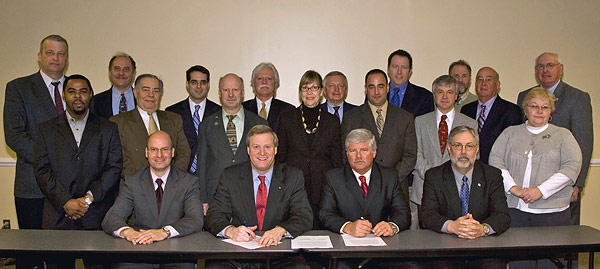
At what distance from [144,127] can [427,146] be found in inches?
95.6

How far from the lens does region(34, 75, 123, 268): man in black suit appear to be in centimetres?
389

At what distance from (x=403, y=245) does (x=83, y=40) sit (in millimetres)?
4862

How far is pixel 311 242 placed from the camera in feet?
10.3

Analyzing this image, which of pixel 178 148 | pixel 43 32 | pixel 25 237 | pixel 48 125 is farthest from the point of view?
pixel 43 32

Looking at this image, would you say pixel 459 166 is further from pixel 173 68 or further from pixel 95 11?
pixel 95 11

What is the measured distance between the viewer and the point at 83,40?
6.17 metres

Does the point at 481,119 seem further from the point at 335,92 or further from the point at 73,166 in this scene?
the point at 73,166

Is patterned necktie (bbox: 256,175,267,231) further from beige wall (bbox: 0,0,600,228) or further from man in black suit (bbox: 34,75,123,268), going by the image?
beige wall (bbox: 0,0,600,228)

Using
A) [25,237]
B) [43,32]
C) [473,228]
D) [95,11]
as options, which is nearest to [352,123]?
[473,228]

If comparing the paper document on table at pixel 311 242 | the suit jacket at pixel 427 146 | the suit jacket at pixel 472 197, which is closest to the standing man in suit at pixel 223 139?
the paper document on table at pixel 311 242

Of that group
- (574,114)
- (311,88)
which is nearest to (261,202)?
(311,88)

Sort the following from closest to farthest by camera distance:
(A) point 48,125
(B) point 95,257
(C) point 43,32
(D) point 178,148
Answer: (B) point 95,257
(A) point 48,125
(D) point 178,148
(C) point 43,32

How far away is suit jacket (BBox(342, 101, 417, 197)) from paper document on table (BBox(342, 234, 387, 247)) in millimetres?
1139

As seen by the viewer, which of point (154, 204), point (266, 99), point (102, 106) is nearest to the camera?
point (154, 204)
